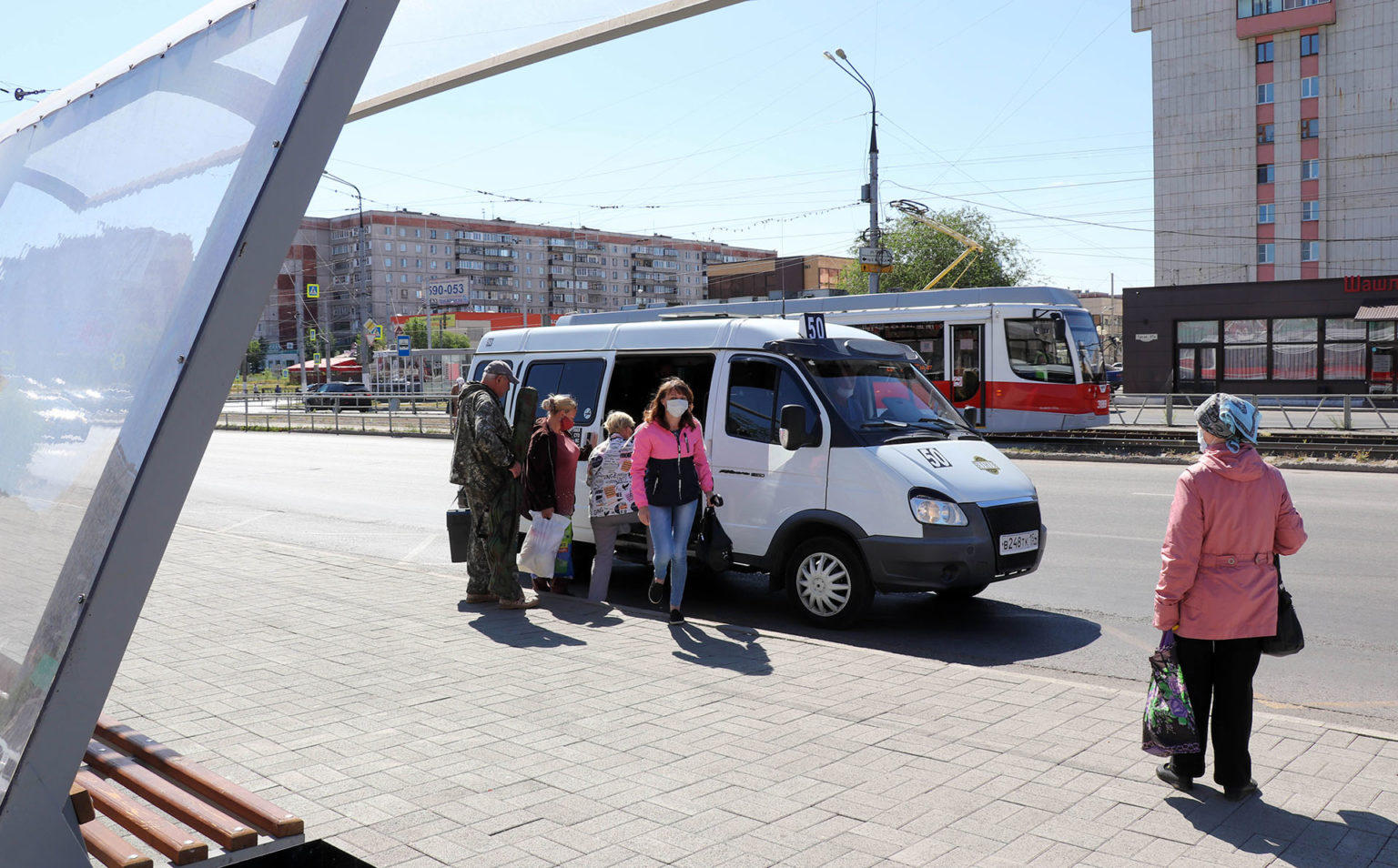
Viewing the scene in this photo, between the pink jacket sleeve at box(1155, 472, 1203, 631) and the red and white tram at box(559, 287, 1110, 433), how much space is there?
1835 cm

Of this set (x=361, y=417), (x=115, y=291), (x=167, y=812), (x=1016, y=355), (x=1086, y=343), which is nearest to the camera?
(x=115, y=291)

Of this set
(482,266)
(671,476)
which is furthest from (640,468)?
(482,266)

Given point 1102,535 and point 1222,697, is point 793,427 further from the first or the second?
point 1102,535

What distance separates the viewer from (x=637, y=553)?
29.6 ft

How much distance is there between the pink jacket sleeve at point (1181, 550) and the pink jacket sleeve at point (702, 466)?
3.81 m

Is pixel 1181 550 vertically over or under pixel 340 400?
over

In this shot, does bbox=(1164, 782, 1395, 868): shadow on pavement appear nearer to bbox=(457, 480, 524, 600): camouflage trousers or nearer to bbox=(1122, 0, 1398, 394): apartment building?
bbox=(457, 480, 524, 600): camouflage trousers

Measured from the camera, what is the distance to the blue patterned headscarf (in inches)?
166

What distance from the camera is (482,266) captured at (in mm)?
129750

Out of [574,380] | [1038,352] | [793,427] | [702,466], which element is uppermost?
[1038,352]

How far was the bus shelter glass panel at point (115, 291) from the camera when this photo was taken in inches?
95.7

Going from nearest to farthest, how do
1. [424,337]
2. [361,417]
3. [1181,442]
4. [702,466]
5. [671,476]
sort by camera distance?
[671,476]
[702,466]
[1181,442]
[361,417]
[424,337]

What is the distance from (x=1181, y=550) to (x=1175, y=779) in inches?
35.3

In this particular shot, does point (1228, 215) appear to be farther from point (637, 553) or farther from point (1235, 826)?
point (1235, 826)
